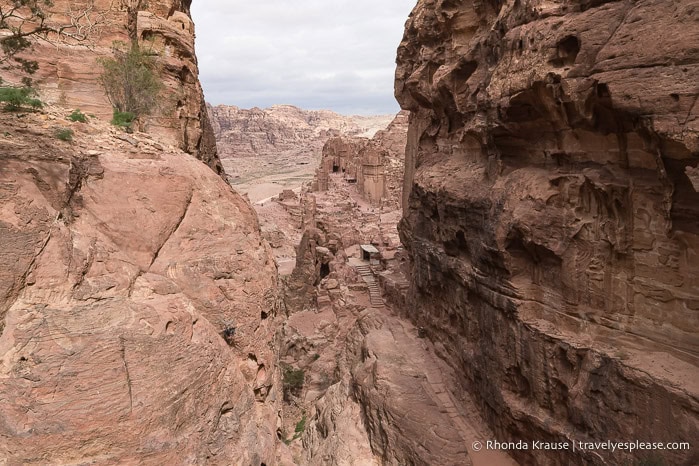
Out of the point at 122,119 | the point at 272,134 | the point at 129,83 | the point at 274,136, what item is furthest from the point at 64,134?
the point at 272,134

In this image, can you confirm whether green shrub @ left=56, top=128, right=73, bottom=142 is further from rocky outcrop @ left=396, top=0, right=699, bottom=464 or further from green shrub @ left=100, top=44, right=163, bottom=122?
rocky outcrop @ left=396, top=0, right=699, bottom=464

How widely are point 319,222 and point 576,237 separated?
26.6 metres

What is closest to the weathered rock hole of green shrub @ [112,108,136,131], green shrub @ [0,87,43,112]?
green shrub @ [112,108,136,131]

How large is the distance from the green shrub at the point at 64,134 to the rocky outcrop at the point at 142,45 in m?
3.29

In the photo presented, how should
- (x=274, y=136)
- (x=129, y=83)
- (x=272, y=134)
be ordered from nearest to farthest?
(x=129, y=83) → (x=274, y=136) → (x=272, y=134)

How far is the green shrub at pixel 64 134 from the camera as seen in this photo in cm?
735

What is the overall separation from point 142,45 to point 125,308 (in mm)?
8754

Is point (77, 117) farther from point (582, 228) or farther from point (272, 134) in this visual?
point (272, 134)

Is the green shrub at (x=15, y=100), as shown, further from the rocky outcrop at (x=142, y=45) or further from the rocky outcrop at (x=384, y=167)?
the rocky outcrop at (x=384, y=167)

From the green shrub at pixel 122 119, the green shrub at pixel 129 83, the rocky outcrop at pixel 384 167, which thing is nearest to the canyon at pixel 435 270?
the green shrub at pixel 122 119

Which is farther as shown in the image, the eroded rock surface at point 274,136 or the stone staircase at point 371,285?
the eroded rock surface at point 274,136

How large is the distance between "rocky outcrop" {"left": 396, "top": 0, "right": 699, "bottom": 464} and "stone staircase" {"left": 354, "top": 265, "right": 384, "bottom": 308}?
32.5ft

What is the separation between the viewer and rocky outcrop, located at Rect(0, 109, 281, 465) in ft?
17.5

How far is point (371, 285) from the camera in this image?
26125 millimetres
